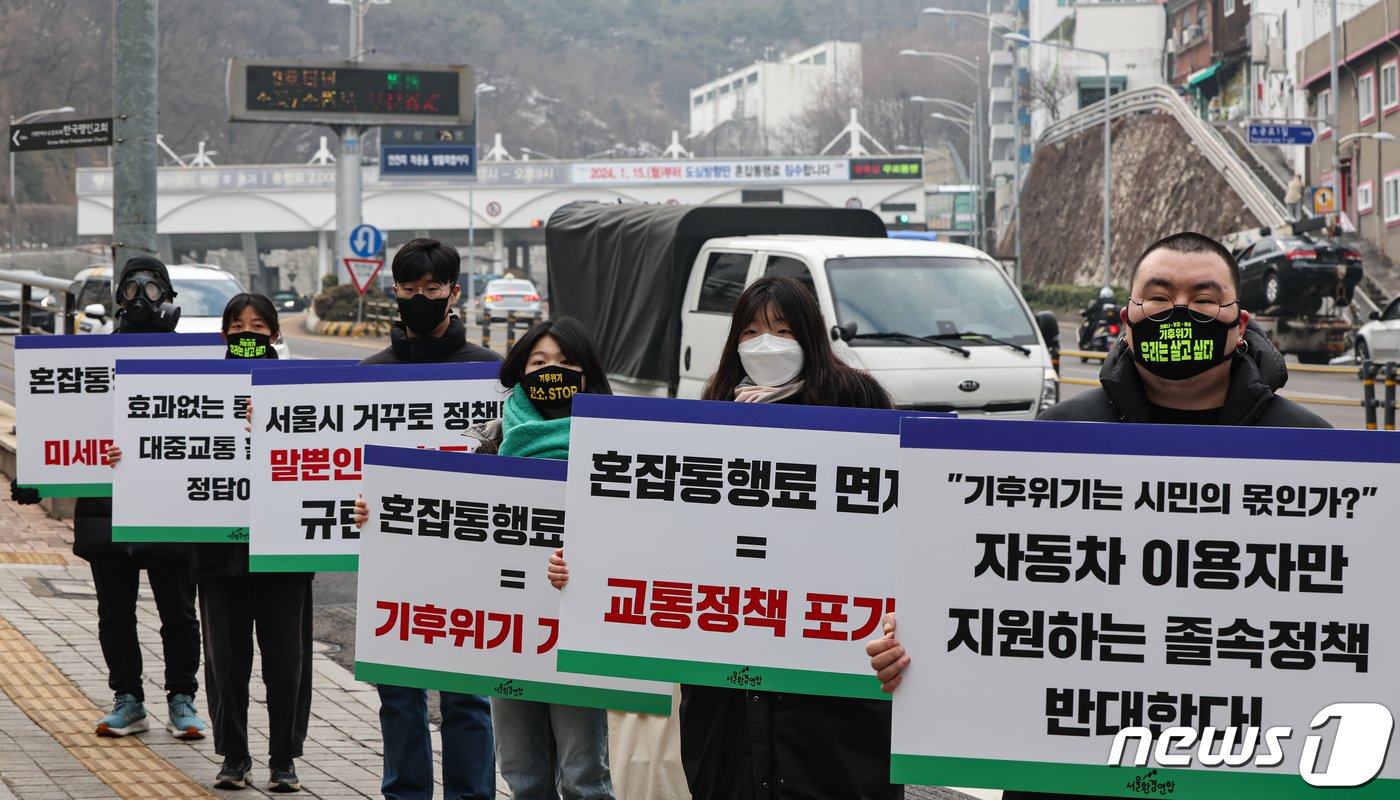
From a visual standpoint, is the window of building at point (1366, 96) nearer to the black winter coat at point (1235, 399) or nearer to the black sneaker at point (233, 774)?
the black sneaker at point (233, 774)

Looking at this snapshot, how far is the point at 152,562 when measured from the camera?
24.0 feet

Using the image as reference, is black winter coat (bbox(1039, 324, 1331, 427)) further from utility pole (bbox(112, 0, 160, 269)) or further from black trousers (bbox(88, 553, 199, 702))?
utility pole (bbox(112, 0, 160, 269))

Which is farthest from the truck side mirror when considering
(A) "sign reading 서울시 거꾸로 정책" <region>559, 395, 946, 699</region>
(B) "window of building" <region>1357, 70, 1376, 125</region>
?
(B) "window of building" <region>1357, 70, 1376, 125</region>

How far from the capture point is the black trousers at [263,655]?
643 centimetres

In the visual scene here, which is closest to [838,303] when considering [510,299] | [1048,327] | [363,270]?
[1048,327]

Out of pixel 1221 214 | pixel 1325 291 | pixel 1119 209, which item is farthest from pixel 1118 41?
pixel 1325 291

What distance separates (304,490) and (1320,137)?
49.6 metres

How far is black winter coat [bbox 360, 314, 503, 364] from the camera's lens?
6422mm

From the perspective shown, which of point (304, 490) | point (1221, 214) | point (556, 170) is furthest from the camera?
point (556, 170)

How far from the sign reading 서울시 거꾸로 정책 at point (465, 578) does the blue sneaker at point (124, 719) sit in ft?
7.78

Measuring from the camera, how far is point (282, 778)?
637 centimetres

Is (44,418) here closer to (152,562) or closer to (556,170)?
(152,562)

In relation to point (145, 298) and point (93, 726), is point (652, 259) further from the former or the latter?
point (93, 726)

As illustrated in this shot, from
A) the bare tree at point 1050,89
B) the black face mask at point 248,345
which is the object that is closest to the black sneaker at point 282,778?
the black face mask at point 248,345
